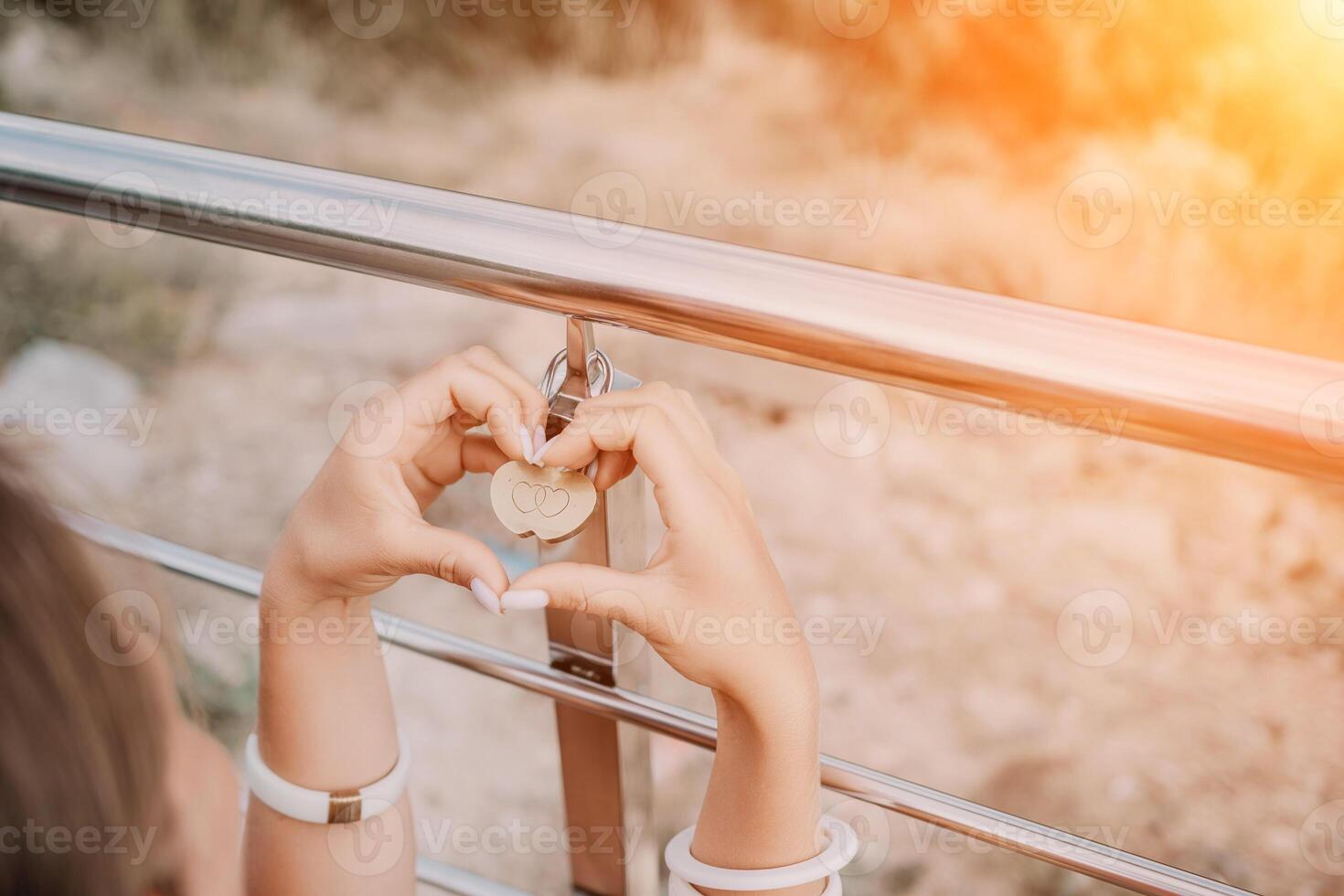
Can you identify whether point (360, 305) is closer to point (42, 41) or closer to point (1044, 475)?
point (42, 41)

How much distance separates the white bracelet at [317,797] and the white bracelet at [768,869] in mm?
215

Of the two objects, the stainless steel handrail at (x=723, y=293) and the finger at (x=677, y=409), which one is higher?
the stainless steel handrail at (x=723, y=293)

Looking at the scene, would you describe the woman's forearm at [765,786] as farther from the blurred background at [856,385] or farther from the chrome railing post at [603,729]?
the blurred background at [856,385]

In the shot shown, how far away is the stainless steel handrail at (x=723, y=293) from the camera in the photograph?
1.55 ft

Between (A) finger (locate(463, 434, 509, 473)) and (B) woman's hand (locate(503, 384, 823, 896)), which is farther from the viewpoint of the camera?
(A) finger (locate(463, 434, 509, 473))

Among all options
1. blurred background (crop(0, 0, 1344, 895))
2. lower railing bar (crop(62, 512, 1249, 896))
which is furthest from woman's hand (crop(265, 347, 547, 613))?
blurred background (crop(0, 0, 1344, 895))

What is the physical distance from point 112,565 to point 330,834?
0.28 metres

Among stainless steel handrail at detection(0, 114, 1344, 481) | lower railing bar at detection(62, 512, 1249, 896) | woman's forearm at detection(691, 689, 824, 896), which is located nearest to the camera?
stainless steel handrail at detection(0, 114, 1344, 481)

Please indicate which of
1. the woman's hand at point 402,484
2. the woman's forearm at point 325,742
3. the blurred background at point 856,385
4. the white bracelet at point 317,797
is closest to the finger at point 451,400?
the woman's hand at point 402,484

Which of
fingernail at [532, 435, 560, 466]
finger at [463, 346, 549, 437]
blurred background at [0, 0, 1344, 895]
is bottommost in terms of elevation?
blurred background at [0, 0, 1344, 895]

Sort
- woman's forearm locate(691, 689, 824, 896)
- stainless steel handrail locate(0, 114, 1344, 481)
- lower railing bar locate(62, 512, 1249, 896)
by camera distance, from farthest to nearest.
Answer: lower railing bar locate(62, 512, 1249, 896) < woman's forearm locate(691, 689, 824, 896) < stainless steel handrail locate(0, 114, 1344, 481)

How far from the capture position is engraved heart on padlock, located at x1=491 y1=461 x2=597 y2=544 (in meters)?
0.60

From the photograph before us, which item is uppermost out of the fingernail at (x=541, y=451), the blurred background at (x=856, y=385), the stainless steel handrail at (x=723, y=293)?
the stainless steel handrail at (x=723, y=293)

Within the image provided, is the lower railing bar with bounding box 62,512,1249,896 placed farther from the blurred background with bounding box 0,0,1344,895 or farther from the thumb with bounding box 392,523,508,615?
the blurred background with bounding box 0,0,1344,895
